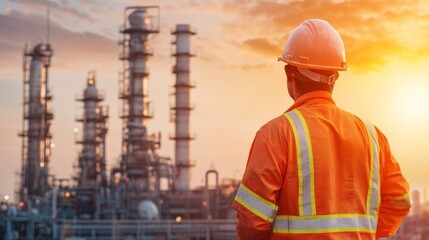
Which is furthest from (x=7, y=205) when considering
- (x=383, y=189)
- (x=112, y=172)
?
(x=383, y=189)

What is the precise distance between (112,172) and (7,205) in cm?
862

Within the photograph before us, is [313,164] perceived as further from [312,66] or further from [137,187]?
[137,187]

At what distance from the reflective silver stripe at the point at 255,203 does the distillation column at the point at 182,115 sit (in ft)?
138

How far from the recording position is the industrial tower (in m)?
44.5

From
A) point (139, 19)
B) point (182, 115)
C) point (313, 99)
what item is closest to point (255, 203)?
point (313, 99)

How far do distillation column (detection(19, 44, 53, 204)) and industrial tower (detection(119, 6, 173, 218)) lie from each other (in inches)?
243

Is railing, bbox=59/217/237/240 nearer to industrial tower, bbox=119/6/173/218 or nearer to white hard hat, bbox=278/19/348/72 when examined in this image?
industrial tower, bbox=119/6/173/218

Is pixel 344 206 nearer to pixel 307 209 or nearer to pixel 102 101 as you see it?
pixel 307 209

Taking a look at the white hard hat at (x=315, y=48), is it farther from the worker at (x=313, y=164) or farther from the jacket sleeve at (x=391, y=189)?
the jacket sleeve at (x=391, y=189)

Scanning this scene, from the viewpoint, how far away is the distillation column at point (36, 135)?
165 ft

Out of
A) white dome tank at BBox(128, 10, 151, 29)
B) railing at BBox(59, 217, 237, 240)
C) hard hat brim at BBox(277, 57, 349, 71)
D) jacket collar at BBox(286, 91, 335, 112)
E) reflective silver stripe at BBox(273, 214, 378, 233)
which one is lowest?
railing at BBox(59, 217, 237, 240)

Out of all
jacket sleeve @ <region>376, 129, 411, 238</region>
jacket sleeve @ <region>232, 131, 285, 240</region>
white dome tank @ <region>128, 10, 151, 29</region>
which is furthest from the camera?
white dome tank @ <region>128, 10, 151, 29</region>

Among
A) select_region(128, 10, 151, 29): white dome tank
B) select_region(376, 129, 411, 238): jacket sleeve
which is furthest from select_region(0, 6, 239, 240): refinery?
select_region(376, 129, 411, 238): jacket sleeve

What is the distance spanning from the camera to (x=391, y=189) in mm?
3145
